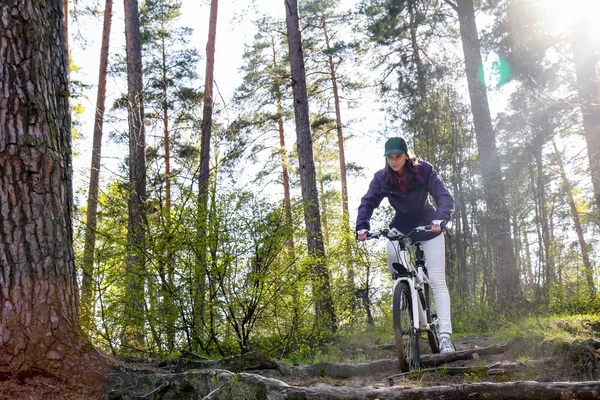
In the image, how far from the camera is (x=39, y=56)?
347 cm

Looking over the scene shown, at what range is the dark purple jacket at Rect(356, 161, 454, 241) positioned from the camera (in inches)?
180

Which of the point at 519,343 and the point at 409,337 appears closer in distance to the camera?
the point at 409,337

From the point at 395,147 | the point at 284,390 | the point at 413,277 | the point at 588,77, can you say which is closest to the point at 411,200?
the point at 395,147

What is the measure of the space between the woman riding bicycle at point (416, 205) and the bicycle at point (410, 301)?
8cm

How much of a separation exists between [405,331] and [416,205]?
1176 mm

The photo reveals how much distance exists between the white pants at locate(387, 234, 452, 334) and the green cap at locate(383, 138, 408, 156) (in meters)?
0.83

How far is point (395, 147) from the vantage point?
14.6 feet

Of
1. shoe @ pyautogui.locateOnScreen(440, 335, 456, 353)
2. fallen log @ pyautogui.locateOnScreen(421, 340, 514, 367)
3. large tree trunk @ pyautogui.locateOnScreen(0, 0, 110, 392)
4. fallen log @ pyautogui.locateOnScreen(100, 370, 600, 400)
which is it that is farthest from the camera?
shoe @ pyautogui.locateOnScreen(440, 335, 456, 353)

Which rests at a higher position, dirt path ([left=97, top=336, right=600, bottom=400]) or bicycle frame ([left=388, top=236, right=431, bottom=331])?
bicycle frame ([left=388, top=236, right=431, bottom=331])

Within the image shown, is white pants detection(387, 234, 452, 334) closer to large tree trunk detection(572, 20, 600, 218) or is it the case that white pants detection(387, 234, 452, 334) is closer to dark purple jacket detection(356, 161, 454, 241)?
dark purple jacket detection(356, 161, 454, 241)

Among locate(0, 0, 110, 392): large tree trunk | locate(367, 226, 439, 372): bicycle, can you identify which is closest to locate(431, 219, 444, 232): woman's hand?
locate(367, 226, 439, 372): bicycle

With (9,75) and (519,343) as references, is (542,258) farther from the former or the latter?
(9,75)

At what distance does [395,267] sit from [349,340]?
9.83ft

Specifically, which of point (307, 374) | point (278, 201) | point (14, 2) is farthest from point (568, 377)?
point (14, 2)
